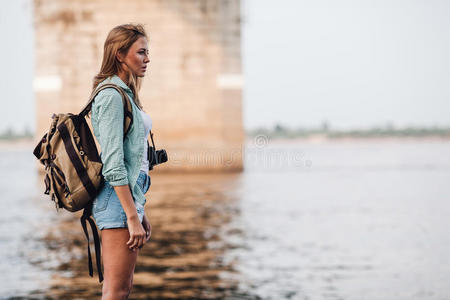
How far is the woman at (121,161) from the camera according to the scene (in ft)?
10.5

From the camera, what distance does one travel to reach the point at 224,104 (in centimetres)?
2644

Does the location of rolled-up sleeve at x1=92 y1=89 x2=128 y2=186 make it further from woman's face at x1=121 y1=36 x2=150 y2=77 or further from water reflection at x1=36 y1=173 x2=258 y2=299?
water reflection at x1=36 y1=173 x2=258 y2=299

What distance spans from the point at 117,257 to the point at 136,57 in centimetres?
87

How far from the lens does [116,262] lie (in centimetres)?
328

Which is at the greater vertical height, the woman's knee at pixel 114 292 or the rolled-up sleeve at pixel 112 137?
the rolled-up sleeve at pixel 112 137

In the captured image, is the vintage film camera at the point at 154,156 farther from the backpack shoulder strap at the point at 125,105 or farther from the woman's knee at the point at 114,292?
the woman's knee at the point at 114,292

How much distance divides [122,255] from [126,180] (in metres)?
0.33

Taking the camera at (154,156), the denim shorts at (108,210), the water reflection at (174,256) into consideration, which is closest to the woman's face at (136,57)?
the camera at (154,156)

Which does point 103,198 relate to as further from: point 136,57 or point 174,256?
point 174,256

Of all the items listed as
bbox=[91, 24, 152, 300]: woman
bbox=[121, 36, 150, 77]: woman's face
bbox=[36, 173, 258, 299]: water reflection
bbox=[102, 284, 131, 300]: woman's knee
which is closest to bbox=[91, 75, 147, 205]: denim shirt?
bbox=[91, 24, 152, 300]: woman

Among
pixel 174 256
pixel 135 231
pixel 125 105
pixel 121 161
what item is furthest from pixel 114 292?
pixel 174 256

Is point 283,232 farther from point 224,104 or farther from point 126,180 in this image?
point 224,104

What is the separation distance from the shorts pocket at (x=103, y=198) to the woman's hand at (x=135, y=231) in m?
0.15

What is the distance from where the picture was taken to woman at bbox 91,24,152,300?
3.19m
